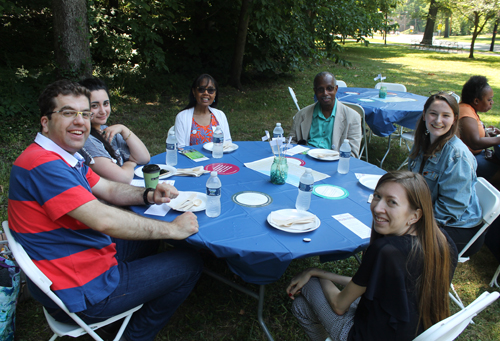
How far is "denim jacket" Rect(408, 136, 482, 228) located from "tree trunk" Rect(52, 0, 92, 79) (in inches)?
244

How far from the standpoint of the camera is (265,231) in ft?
6.27

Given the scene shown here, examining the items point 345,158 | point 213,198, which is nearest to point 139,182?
point 213,198

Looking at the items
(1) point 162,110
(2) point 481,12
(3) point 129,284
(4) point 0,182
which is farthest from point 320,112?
(2) point 481,12

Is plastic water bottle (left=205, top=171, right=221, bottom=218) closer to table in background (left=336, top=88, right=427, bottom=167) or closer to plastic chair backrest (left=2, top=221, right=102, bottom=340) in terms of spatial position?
plastic chair backrest (left=2, top=221, right=102, bottom=340)

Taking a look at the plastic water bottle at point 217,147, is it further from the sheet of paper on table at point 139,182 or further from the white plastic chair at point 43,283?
the white plastic chair at point 43,283

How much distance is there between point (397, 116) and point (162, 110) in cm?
530

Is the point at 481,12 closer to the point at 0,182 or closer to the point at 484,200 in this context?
the point at 484,200

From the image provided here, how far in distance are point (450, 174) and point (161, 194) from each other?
2.08m

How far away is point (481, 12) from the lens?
2125 cm

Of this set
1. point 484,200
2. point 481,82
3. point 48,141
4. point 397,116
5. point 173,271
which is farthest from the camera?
point 397,116

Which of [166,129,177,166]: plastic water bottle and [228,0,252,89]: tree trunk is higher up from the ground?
[228,0,252,89]: tree trunk

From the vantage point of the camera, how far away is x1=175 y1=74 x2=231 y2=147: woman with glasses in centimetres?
373

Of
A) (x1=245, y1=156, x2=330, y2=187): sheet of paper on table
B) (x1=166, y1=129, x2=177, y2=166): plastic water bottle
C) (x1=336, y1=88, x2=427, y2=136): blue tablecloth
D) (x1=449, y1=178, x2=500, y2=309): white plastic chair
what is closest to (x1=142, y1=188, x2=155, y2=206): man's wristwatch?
(x1=166, y1=129, x2=177, y2=166): plastic water bottle

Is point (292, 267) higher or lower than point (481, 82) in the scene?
lower
